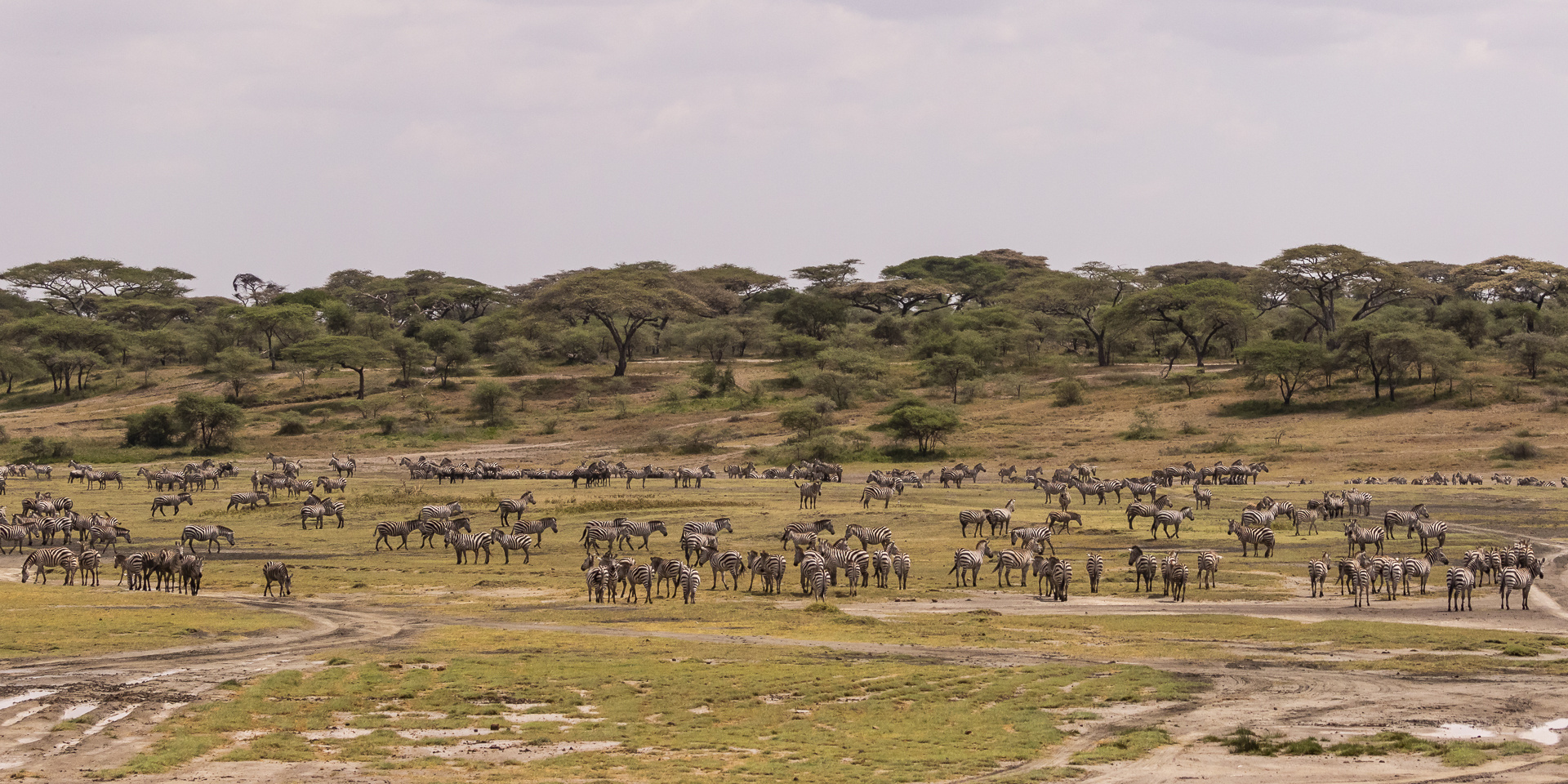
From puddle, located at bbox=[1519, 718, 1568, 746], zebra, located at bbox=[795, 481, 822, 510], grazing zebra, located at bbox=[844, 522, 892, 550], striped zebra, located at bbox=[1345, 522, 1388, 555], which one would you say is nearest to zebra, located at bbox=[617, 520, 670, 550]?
grazing zebra, located at bbox=[844, 522, 892, 550]

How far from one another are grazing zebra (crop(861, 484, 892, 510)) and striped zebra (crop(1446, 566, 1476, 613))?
1008 inches

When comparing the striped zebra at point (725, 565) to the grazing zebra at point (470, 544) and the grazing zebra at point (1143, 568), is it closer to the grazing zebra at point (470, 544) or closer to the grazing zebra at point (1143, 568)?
the grazing zebra at point (470, 544)

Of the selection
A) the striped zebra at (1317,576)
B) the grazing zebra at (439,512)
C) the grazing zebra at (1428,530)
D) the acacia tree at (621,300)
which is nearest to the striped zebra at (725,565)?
the grazing zebra at (439,512)

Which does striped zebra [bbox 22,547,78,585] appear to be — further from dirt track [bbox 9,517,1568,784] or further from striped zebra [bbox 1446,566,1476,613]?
striped zebra [bbox 1446,566,1476,613]

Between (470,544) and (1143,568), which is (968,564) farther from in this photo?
(470,544)

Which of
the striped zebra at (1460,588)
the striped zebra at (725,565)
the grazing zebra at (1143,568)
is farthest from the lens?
the striped zebra at (725,565)

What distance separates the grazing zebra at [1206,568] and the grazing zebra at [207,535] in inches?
1145

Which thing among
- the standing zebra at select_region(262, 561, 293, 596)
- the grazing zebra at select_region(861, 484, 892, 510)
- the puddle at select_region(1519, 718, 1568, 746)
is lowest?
the puddle at select_region(1519, 718, 1568, 746)

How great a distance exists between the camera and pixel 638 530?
4078 centimetres

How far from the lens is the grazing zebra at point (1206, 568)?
107ft

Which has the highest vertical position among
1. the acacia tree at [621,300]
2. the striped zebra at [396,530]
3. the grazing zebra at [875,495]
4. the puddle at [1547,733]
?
the acacia tree at [621,300]

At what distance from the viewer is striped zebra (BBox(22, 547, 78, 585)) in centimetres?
3391

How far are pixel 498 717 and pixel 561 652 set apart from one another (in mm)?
4845

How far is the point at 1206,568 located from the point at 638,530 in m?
17.3
